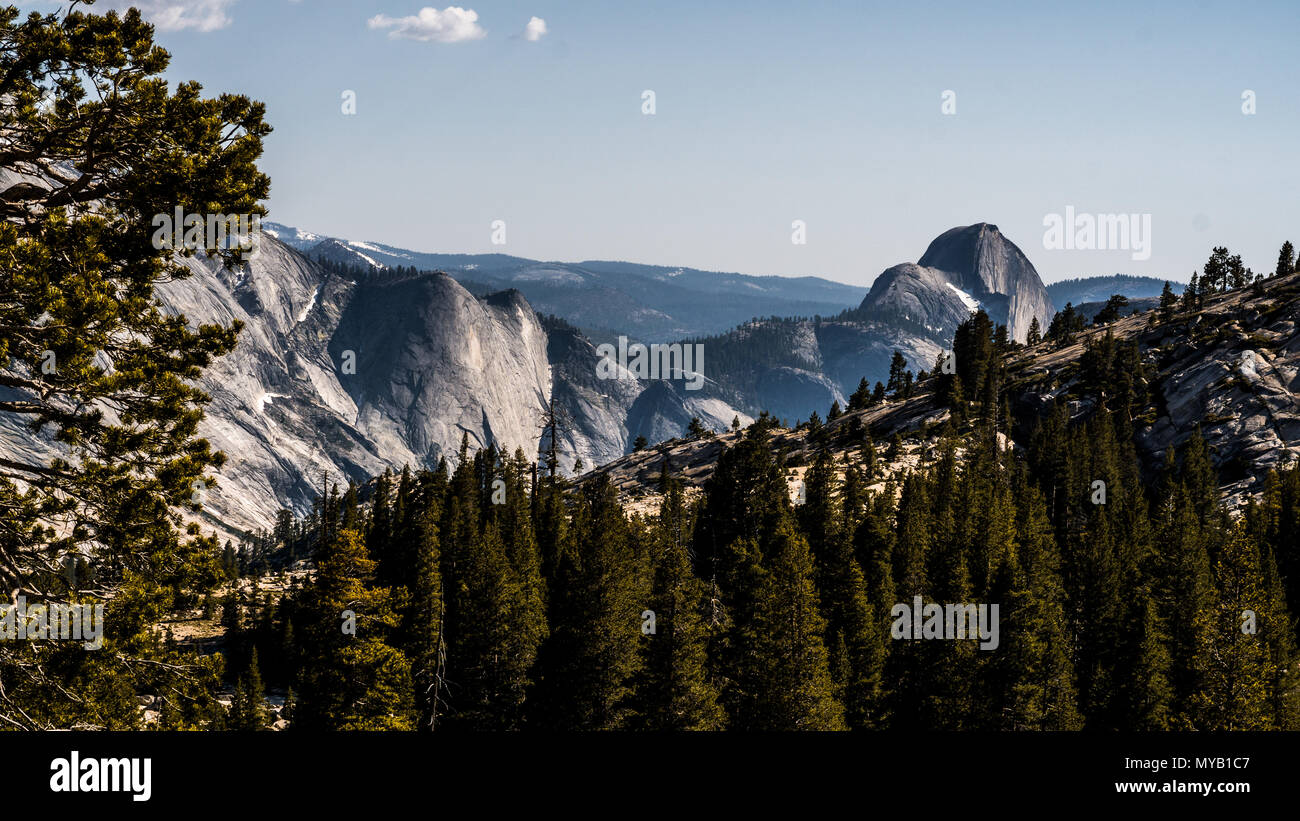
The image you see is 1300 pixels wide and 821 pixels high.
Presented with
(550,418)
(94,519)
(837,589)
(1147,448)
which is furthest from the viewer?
(1147,448)

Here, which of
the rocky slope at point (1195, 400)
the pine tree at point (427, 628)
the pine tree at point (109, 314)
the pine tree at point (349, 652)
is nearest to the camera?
the pine tree at point (109, 314)

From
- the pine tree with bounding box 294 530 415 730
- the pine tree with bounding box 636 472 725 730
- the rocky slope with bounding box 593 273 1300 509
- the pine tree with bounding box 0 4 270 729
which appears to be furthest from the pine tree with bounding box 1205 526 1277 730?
the rocky slope with bounding box 593 273 1300 509

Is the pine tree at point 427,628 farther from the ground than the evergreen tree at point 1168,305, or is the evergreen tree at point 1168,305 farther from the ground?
the evergreen tree at point 1168,305

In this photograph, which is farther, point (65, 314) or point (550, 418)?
point (550, 418)

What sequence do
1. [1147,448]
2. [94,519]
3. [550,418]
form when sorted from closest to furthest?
[94,519] → [550,418] → [1147,448]

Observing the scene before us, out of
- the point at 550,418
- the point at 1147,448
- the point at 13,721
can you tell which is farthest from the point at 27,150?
the point at 1147,448

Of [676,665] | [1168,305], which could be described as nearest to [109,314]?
[676,665]

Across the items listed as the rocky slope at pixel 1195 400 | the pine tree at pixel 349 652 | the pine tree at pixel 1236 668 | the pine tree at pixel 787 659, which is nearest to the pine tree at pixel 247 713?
the pine tree at pixel 349 652

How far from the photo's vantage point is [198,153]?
1794cm

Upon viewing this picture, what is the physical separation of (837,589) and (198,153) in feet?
139

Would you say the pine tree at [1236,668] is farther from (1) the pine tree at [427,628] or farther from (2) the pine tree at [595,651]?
(1) the pine tree at [427,628]

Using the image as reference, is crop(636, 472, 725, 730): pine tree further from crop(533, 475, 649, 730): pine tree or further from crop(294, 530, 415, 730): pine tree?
crop(294, 530, 415, 730): pine tree

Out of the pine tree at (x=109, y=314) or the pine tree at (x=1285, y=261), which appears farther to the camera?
the pine tree at (x=1285, y=261)
